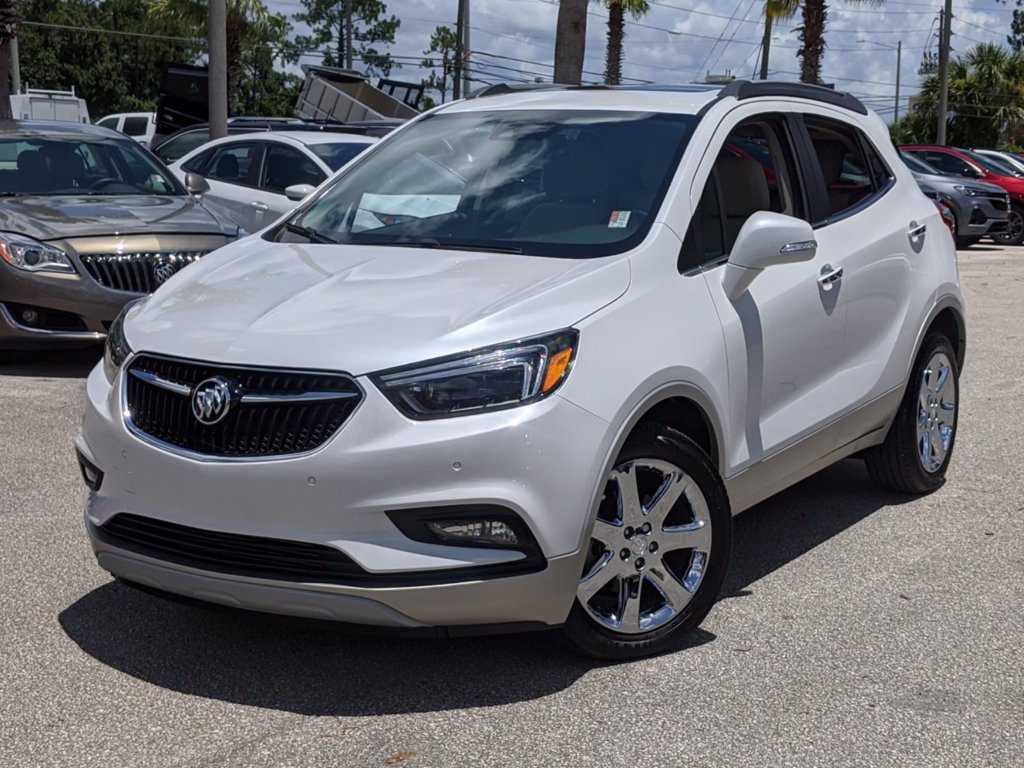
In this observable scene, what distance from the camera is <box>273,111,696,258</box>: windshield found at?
4562mm

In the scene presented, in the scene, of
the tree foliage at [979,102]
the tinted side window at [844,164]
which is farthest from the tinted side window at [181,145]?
the tree foliage at [979,102]

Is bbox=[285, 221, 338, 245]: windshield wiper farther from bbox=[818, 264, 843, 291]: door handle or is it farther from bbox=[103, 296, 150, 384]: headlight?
Answer: bbox=[818, 264, 843, 291]: door handle

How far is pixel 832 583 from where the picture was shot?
4.99m

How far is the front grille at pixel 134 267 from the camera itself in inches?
344

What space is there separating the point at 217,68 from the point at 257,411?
1392cm

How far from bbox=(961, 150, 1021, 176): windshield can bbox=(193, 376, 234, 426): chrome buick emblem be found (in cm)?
2295

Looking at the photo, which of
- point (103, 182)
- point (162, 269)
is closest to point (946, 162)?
point (103, 182)

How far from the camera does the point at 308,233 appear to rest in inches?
199

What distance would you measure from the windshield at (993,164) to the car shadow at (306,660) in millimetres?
21660

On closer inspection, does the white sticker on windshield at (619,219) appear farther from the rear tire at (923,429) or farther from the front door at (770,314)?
the rear tire at (923,429)

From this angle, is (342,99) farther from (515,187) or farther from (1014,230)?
(515,187)

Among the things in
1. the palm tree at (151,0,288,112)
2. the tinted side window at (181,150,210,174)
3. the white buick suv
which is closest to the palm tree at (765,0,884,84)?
the palm tree at (151,0,288,112)

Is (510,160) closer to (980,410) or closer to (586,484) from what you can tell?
(586,484)

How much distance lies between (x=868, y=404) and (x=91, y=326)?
5199 mm
